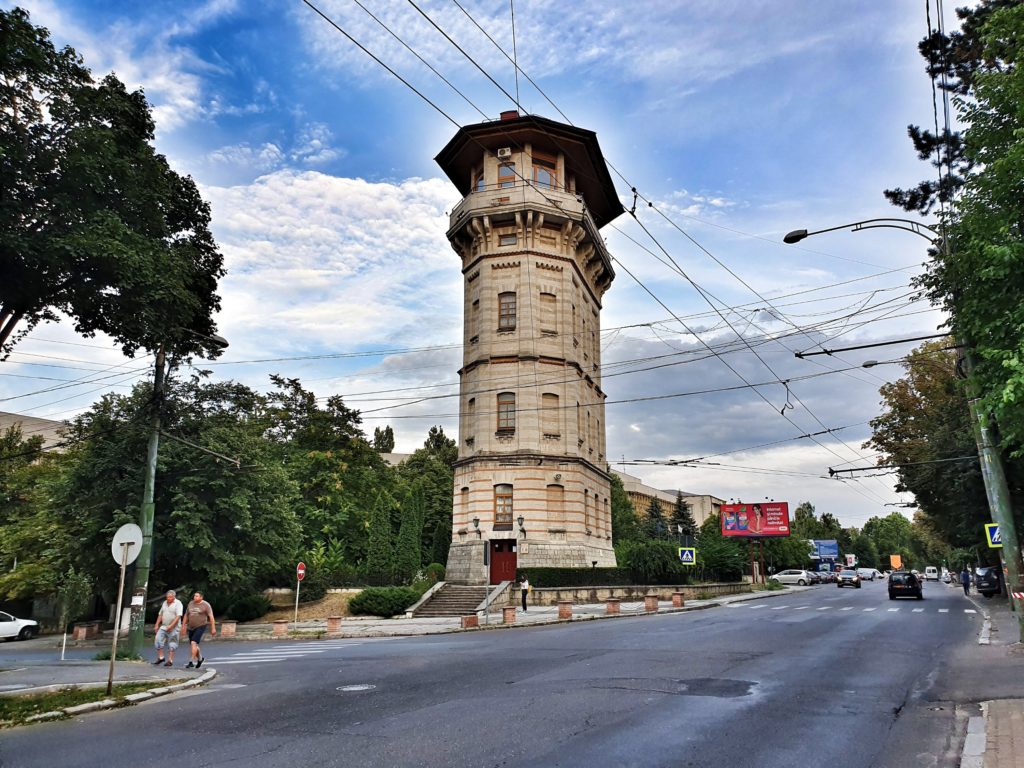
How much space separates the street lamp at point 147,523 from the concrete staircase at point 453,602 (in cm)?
1540

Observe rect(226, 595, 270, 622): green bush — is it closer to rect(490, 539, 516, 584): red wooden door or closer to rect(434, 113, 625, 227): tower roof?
rect(490, 539, 516, 584): red wooden door

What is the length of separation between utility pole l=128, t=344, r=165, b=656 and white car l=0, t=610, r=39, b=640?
1777 cm

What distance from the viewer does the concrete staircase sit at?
108 ft

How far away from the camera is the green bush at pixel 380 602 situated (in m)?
33.6

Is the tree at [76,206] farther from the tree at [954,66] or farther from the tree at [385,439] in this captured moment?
the tree at [385,439]

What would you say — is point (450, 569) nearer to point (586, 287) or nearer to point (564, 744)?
point (586, 287)

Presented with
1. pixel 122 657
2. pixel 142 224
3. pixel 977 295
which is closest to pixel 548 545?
pixel 122 657

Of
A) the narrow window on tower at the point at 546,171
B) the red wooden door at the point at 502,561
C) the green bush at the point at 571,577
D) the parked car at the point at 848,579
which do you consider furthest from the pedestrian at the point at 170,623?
the parked car at the point at 848,579

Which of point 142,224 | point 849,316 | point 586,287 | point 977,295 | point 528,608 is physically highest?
point 586,287

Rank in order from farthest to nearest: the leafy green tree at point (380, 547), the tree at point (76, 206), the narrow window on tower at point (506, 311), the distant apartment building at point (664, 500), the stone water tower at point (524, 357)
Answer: the distant apartment building at point (664, 500)
the leafy green tree at point (380, 547)
the narrow window on tower at point (506, 311)
the stone water tower at point (524, 357)
the tree at point (76, 206)

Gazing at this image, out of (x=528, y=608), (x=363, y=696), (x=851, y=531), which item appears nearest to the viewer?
(x=363, y=696)

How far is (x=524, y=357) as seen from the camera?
3828 centimetres

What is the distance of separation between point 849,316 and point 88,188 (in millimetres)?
18550

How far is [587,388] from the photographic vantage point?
4228 cm
